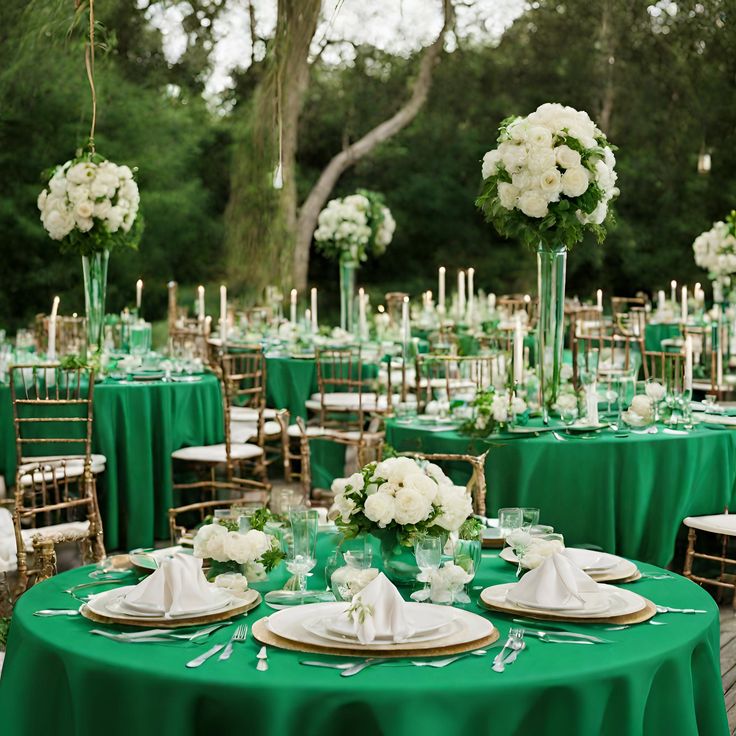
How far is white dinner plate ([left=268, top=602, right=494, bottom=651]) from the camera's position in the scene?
2.34m

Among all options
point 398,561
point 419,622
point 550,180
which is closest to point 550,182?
point 550,180

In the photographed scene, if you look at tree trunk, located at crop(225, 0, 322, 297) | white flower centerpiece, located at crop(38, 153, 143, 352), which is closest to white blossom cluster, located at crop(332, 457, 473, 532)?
white flower centerpiece, located at crop(38, 153, 143, 352)

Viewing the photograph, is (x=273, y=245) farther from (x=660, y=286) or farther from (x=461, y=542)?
(x=461, y=542)

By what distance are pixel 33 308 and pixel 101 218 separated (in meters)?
9.20

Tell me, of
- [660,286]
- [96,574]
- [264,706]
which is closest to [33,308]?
[660,286]

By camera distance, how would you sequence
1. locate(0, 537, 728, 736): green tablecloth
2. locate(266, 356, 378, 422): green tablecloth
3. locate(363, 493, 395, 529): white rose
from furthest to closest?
1. locate(266, 356, 378, 422): green tablecloth
2. locate(363, 493, 395, 529): white rose
3. locate(0, 537, 728, 736): green tablecloth

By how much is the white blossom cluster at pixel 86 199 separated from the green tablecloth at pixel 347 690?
17.2 ft

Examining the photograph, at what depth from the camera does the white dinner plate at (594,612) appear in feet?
8.38

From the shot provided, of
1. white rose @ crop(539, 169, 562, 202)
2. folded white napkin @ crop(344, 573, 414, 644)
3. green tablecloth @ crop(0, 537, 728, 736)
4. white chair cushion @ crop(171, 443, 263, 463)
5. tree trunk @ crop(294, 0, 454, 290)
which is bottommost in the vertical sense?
white chair cushion @ crop(171, 443, 263, 463)

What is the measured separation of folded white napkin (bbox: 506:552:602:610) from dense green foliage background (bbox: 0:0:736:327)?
558 inches

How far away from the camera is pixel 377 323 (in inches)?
435

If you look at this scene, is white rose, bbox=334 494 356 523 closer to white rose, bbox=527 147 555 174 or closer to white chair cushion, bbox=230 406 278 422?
white rose, bbox=527 147 555 174

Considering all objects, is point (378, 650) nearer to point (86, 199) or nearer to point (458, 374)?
point (86, 199)

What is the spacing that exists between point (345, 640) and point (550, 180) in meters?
3.18
